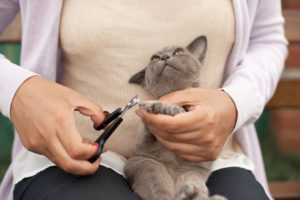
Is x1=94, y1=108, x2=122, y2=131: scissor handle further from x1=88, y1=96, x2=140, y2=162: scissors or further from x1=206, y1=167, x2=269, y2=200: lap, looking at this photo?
x1=206, y1=167, x2=269, y2=200: lap

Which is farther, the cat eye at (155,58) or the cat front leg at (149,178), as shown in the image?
the cat eye at (155,58)

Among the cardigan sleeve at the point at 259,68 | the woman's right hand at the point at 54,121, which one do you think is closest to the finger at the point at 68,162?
the woman's right hand at the point at 54,121

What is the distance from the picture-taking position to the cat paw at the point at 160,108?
2.54 feet

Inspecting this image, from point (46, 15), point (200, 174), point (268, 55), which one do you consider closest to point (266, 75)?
point (268, 55)

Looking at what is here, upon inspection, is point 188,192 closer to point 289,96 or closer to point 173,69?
point 173,69

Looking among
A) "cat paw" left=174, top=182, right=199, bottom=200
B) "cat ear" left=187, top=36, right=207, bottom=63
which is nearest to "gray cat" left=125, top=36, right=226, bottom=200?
"cat ear" left=187, top=36, right=207, bottom=63

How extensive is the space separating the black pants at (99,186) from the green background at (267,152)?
53.8 inches

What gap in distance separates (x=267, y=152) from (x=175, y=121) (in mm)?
1931

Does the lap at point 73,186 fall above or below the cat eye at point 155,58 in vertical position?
below

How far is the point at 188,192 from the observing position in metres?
0.71

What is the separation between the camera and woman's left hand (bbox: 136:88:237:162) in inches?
30.3

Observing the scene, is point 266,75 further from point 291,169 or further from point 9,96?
point 291,169

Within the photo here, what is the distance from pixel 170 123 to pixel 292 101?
91 centimetres

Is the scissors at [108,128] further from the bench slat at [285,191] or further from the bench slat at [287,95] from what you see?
the bench slat at [285,191]
